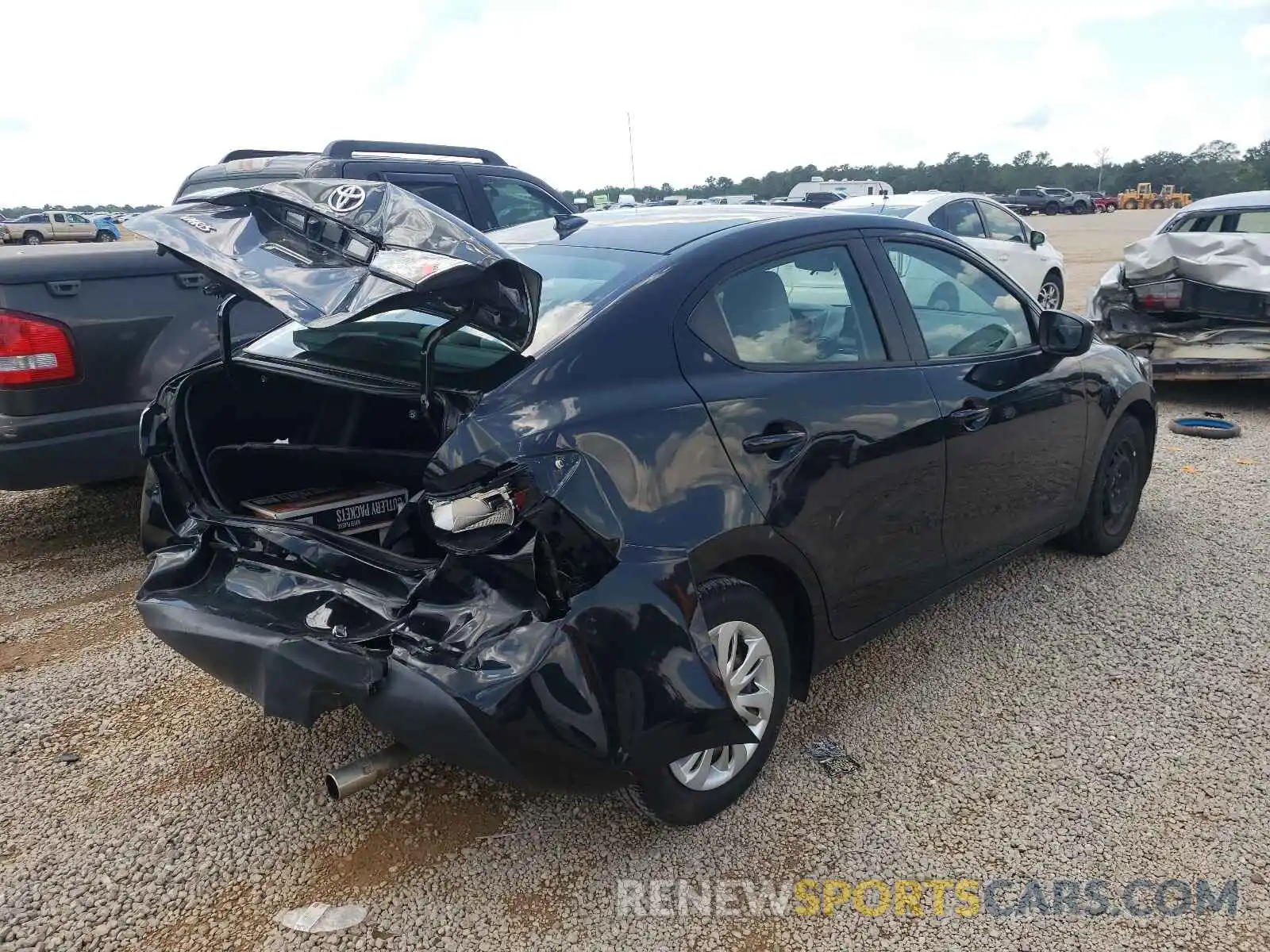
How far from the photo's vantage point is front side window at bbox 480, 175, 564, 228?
6949mm

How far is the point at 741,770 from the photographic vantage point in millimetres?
2734

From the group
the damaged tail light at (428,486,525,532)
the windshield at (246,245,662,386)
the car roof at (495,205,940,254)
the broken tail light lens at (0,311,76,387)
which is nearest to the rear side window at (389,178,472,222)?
the broken tail light lens at (0,311,76,387)

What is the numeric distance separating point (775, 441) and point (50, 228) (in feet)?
142

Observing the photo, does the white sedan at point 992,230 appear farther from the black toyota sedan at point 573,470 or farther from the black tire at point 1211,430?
the black toyota sedan at point 573,470

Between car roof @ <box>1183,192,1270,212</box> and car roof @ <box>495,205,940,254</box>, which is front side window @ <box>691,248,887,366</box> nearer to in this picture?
car roof @ <box>495,205,940,254</box>

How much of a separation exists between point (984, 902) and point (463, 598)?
1.56 meters

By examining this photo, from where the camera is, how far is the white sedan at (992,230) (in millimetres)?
9539

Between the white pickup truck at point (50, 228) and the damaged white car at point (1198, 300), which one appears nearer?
the damaged white car at point (1198, 300)

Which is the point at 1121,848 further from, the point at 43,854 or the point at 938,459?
the point at 43,854

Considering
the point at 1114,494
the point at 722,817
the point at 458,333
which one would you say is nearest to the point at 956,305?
the point at 1114,494

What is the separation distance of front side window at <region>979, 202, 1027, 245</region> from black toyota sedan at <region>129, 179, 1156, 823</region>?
24.0 feet

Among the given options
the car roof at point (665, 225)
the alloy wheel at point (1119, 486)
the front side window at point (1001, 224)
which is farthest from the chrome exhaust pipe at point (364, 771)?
the front side window at point (1001, 224)

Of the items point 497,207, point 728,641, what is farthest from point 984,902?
point 497,207

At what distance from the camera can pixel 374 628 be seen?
7.72ft
